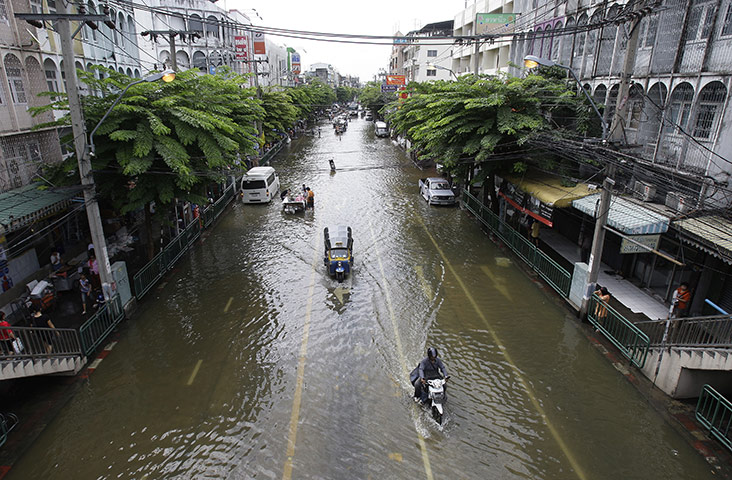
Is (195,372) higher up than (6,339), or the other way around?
(6,339)

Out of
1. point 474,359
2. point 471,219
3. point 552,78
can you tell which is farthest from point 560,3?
point 474,359

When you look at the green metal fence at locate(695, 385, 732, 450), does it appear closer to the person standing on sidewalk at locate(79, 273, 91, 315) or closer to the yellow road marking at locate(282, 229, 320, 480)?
the yellow road marking at locate(282, 229, 320, 480)

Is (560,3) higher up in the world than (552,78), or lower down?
higher up

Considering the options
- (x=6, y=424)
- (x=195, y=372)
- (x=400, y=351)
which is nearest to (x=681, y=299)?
(x=400, y=351)

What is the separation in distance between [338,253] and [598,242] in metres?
8.95

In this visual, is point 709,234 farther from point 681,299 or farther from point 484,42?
point 484,42

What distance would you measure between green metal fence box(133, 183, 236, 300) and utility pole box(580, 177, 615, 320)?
1452cm

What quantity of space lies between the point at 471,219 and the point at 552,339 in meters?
12.7

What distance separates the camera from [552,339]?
12602 mm

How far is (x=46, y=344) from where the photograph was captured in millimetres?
10375

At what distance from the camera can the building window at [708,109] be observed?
12227 millimetres

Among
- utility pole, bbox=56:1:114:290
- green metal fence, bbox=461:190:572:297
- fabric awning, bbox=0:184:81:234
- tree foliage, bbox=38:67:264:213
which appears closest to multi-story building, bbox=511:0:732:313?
green metal fence, bbox=461:190:572:297

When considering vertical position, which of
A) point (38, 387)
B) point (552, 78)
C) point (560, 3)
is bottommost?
point (38, 387)

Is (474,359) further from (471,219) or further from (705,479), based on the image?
(471,219)
